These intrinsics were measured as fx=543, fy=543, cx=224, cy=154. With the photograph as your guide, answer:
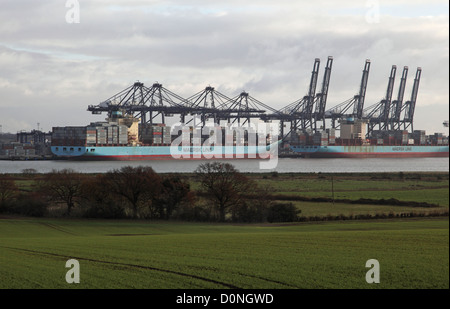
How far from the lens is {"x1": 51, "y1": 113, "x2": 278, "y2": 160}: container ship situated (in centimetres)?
7419

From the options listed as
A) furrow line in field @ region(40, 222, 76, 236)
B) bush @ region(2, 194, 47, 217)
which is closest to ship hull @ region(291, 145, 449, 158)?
bush @ region(2, 194, 47, 217)

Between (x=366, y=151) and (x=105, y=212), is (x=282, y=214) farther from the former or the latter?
(x=366, y=151)

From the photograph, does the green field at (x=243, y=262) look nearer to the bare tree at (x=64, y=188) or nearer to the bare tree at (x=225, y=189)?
the bare tree at (x=225, y=189)

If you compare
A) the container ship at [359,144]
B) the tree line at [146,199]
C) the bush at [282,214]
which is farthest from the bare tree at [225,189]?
the container ship at [359,144]

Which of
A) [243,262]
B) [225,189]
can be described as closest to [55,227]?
[225,189]

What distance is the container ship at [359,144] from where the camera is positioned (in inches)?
3612

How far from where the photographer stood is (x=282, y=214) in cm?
2227

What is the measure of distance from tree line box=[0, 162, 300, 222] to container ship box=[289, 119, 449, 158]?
6750 centimetres

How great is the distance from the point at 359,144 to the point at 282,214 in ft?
242

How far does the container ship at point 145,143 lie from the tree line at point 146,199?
48138 millimetres

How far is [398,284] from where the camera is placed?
786 centimetres

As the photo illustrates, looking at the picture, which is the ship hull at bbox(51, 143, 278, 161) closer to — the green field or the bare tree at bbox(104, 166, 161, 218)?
the bare tree at bbox(104, 166, 161, 218)

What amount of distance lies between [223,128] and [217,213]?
63.4 metres
